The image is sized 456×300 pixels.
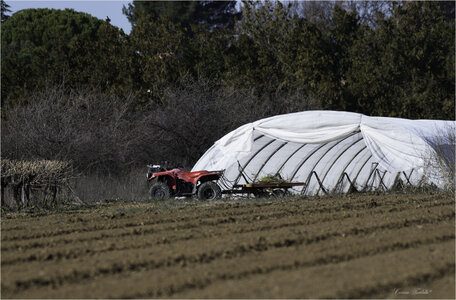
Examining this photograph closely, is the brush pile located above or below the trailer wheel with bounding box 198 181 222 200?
above

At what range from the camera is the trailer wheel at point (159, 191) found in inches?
637

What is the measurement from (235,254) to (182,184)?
9171 millimetres

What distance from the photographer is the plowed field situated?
571cm

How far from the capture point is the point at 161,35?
29297 mm

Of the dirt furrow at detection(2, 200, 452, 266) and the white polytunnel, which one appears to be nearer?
the dirt furrow at detection(2, 200, 452, 266)

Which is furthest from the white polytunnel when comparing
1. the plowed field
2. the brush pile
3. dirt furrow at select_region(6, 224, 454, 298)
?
dirt furrow at select_region(6, 224, 454, 298)

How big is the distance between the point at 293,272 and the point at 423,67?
23.0 metres

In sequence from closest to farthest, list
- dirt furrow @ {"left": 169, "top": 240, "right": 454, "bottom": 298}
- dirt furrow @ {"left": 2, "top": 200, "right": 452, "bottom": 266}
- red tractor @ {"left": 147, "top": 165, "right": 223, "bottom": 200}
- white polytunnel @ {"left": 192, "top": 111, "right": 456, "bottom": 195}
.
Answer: dirt furrow @ {"left": 169, "top": 240, "right": 454, "bottom": 298}, dirt furrow @ {"left": 2, "top": 200, "right": 452, "bottom": 266}, white polytunnel @ {"left": 192, "top": 111, "right": 456, "bottom": 195}, red tractor @ {"left": 147, "top": 165, "right": 223, "bottom": 200}

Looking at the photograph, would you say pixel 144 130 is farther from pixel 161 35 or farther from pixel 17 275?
pixel 17 275

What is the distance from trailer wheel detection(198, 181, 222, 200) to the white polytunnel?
44 cm

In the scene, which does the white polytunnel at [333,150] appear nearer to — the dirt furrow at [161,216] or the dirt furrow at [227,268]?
the dirt furrow at [161,216]

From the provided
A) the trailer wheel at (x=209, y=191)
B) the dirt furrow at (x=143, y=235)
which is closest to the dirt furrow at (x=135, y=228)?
the dirt furrow at (x=143, y=235)

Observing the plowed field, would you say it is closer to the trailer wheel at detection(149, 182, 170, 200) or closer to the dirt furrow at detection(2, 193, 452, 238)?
the dirt furrow at detection(2, 193, 452, 238)

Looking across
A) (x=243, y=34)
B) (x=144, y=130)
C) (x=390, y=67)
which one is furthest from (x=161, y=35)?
(x=390, y=67)
